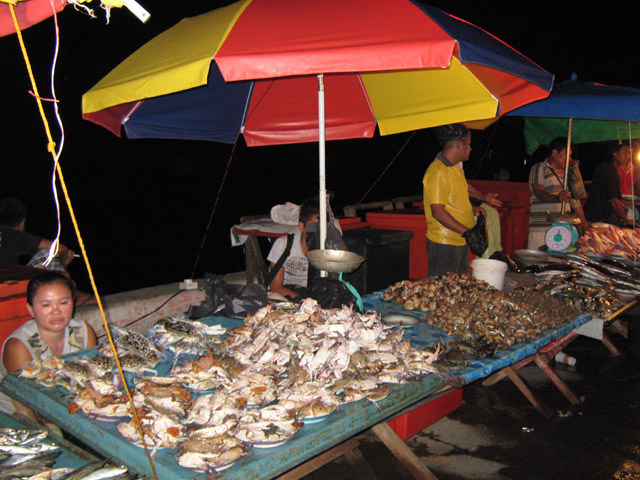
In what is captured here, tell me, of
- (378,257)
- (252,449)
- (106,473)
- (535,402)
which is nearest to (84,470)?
(106,473)

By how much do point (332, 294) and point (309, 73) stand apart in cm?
149

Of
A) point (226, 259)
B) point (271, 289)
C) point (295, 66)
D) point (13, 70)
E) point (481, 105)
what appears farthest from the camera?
point (226, 259)

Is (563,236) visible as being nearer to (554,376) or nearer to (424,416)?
(554,376)

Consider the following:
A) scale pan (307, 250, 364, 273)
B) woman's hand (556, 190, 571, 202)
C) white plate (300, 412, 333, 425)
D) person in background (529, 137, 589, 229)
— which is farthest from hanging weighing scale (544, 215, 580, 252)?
white plate (300, 412, 333, 425)

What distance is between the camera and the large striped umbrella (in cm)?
223

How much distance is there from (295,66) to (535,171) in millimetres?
5019

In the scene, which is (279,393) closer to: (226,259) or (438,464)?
(438,464)

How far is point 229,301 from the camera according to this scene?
330 cm

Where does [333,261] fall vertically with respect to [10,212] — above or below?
below

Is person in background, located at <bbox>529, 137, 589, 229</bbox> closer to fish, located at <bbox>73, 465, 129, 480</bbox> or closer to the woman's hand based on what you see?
the woman's hand

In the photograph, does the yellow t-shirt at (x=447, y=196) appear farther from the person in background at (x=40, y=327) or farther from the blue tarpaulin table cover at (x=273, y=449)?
the person in background at (x=40, y=327)

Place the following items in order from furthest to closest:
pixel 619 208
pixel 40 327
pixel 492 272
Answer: pixel 619 208 → pixel 492 272 → pixel 40 327

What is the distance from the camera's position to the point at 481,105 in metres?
3.54

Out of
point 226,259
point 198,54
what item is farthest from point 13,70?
point 198,54
